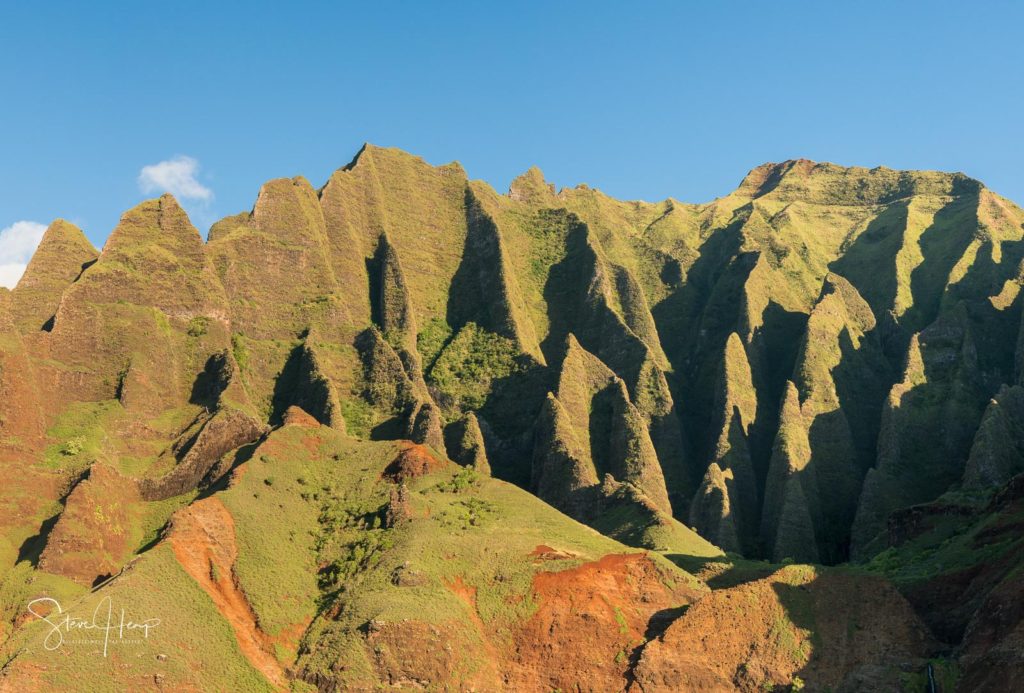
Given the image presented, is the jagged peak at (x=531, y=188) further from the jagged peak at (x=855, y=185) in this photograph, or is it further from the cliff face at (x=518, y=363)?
the jagged peak at (x=855, y=185)

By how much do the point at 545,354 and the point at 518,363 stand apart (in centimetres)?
972

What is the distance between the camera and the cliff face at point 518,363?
83.9 m

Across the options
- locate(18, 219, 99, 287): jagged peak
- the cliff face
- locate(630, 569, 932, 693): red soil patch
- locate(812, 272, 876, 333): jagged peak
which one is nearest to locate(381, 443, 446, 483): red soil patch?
the cliff face

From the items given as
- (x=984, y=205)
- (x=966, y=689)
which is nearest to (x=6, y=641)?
(x=966, y=689)

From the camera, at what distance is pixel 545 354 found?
120 m

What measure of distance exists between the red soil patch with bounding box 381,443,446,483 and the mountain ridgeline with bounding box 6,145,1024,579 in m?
8.57

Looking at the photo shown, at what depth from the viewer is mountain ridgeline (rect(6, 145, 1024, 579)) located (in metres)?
89.1

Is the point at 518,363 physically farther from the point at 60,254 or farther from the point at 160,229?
the point at 60,254

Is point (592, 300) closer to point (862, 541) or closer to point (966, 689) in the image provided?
point (862, 541)

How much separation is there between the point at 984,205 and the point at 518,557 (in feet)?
353

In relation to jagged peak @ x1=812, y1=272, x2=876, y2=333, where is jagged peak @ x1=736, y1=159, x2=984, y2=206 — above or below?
above

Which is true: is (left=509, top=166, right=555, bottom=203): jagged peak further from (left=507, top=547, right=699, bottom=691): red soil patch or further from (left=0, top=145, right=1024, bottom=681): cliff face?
(left=507, top=547, right=699, bottom=691): red soil patch

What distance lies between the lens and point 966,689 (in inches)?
2095

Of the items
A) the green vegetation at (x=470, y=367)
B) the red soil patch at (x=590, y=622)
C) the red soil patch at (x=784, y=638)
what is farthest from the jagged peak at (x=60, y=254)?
the red soil patch at (x=784, y=638)
